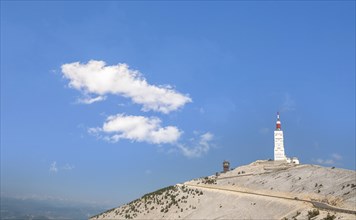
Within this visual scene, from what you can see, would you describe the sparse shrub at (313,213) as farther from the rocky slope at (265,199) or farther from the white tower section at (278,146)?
the white tower section at (278,146)

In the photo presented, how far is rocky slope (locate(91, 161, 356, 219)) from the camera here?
51219mm

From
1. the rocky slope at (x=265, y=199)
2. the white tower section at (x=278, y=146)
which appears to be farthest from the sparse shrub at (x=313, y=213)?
the white tower section at (x=278, y=146)

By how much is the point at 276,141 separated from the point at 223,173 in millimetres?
19034

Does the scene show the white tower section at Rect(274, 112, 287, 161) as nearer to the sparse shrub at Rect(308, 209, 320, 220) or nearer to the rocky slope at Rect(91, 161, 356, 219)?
the rocky slope at Rect(91, 161, 356, 219)

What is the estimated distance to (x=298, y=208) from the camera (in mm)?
A: 50906

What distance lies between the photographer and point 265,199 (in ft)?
200

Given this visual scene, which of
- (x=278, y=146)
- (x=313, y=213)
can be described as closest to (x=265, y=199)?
(x=313, y=213)

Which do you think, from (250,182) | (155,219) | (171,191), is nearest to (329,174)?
(250,182)

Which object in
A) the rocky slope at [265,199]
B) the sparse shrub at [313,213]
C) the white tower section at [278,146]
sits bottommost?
the sparse shrub at [313,213]

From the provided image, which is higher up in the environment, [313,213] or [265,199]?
[265,199]

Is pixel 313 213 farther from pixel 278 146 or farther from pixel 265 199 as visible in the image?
pixel 278 146

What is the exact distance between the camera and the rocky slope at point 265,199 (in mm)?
51219

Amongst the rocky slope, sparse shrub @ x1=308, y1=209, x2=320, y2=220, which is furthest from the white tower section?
sparse shrub @ x1=308, y1=209, x2=320, y2=220

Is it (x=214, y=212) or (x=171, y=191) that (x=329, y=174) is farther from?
(x=171, y=191)
